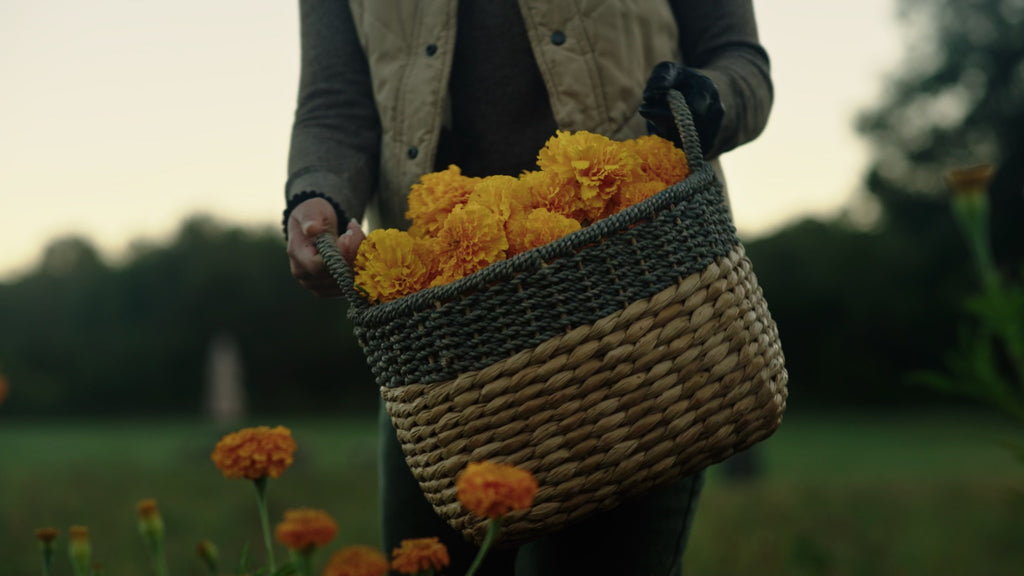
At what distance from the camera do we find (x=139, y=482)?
7602 millimetres

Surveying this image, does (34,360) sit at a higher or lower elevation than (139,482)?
higher

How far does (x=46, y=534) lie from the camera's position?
119 cm

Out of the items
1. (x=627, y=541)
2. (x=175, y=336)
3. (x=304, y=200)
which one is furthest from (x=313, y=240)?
(x=175, y=336)

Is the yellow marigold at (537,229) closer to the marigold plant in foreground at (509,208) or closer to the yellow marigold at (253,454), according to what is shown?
the marigold plant in foreground at (509,208)

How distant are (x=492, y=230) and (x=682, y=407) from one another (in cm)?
30

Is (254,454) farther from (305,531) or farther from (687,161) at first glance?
(687,161)

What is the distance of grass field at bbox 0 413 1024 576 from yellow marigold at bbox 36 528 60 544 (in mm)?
866

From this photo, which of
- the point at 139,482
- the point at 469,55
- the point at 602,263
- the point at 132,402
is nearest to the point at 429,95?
the point at 469,55

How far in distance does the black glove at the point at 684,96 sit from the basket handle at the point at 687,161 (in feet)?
0.10

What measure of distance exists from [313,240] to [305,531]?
533mm

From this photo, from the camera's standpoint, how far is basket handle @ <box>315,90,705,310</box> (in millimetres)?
1104

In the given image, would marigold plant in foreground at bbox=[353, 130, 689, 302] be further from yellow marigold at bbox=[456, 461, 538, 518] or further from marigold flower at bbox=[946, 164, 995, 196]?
marigold flower at bbox=[946, 164, 995, 196]

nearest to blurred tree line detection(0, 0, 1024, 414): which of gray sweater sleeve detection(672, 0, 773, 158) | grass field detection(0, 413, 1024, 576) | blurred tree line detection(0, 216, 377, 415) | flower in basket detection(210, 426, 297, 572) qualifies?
blurred tree line detection(0, 216, 377, 415)

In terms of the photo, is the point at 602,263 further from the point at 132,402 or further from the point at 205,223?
the point at 205,223
